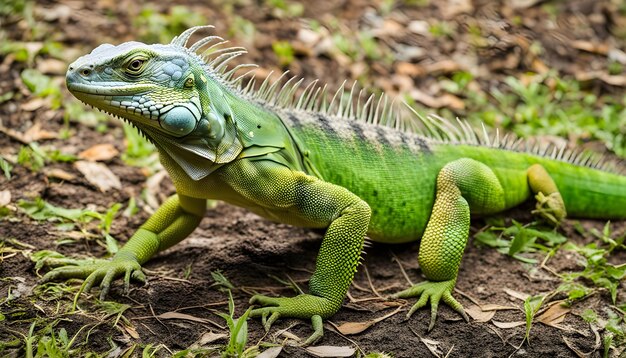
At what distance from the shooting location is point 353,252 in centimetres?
482

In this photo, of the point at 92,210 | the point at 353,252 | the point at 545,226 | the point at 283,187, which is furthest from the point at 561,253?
the point at 92,210

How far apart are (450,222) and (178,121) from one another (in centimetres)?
243

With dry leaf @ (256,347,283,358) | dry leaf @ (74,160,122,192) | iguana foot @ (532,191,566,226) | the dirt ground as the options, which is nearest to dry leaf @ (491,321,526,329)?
the dirt ground

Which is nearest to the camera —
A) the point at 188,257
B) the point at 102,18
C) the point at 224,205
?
the point at 188,257

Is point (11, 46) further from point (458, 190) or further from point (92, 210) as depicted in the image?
point (458, 190)

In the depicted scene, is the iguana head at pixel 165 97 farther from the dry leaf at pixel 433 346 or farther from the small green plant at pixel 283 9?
the small green plant at pixel 283 9

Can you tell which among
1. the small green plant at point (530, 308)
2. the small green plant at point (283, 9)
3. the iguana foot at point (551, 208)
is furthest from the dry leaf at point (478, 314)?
the small green plant at point (283, 9)

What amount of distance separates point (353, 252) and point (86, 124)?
3805 millimetres

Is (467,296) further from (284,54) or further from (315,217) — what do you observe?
(284,54)

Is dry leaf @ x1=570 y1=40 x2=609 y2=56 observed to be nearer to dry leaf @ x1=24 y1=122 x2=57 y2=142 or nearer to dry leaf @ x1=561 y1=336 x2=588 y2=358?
dry leaf @ x1=561 y1=336 x2=588 y2=358

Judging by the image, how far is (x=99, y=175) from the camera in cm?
642

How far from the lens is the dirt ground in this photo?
4.66m

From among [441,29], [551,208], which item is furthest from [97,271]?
[441,29]

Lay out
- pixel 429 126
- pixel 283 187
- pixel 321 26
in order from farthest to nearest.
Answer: pixel 321 26, pixel 429 126, pixel 283 187
